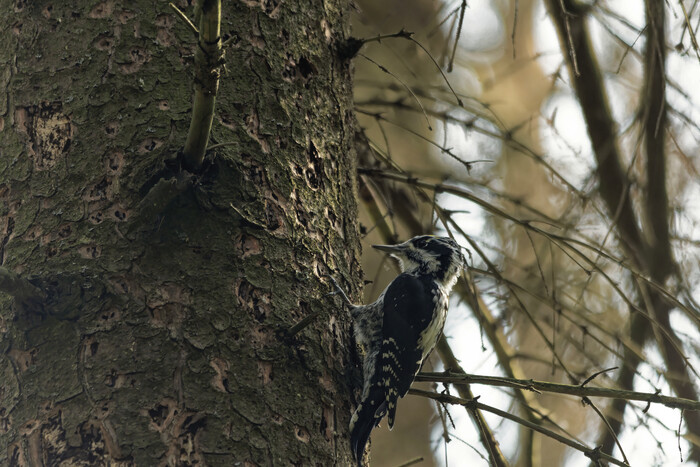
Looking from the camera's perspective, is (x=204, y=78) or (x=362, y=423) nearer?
(x=204, y=78)

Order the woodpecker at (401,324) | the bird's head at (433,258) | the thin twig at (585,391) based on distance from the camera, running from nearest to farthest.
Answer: the thin twig at (585,391) → the woodpecker at (401,324) → the bird's head at (433,258)

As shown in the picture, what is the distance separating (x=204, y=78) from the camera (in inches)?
74.3

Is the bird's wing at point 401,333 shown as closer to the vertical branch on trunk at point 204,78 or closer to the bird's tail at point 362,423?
the bird's tail at point 362,423

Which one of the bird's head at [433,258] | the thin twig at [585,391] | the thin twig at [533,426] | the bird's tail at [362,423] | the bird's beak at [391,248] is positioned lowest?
the bird's tail at [362,423]

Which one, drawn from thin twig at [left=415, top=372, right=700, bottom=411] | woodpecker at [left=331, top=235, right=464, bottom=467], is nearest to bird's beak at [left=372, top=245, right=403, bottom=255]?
woodpecker at [left=331, top=235, right=464, bottom=467]

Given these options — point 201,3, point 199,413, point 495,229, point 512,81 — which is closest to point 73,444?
point 199,413

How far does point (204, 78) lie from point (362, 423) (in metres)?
1.39

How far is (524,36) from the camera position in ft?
22.4

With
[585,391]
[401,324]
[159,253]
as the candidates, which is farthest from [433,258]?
[159,253]

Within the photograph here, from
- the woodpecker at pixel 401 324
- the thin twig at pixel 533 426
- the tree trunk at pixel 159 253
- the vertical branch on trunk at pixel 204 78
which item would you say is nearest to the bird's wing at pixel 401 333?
the woodpecker at pixel 401 324

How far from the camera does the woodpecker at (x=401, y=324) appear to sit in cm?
278

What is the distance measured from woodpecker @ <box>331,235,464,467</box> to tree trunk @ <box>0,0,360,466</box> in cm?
16

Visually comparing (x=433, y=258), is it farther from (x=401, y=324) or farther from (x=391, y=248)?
Result: (x=401, y=324)

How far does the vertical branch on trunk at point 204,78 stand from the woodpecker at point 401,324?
0.84 m
